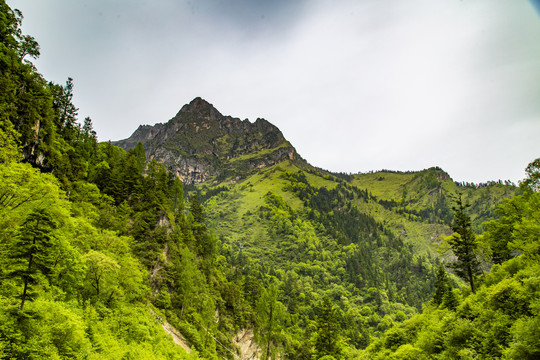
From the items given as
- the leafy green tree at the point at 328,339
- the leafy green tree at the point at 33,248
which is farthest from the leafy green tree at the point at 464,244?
the leafy green tree at the point at 33,248

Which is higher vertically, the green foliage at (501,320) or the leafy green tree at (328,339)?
the green foliage at (501,320)

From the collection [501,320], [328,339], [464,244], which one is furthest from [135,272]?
[464,244]

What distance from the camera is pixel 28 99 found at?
3080 cm

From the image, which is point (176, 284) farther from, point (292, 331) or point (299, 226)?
point (299, 226)

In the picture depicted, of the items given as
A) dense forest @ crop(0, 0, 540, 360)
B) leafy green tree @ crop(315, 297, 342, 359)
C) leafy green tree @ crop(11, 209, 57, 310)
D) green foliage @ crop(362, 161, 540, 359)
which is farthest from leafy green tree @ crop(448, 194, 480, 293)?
leafy green tree @ crop(11, 209, 57, 310)

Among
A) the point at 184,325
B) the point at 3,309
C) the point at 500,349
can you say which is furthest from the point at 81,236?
the point at 500,349

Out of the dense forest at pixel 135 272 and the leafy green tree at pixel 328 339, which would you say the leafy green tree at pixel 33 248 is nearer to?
the dense forest at pixel 135 272

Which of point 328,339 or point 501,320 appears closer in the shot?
point 501,320

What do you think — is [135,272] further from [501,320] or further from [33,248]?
[501,320]

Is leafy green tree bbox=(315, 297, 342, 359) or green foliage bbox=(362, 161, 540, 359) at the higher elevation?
green foliage bbox=(362, 161, 540, 359)

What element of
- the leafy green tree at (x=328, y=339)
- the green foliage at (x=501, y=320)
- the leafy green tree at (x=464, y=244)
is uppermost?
the leafy green tree at (x=464, y=244)

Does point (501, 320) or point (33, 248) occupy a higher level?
point (33, 248)

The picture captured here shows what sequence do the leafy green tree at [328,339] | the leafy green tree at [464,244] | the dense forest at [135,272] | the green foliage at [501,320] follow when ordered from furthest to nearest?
the leafy green tree at [328,339], the leafy green tree at [464,244], the green foliage at [501,320], the dense forest at [135,272]

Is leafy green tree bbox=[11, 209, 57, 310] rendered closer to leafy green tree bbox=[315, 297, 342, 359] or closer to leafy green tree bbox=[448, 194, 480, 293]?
leafy green tree bbox=[448, 194, 480, 293]
